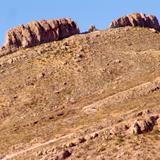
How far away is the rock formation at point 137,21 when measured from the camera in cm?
11394

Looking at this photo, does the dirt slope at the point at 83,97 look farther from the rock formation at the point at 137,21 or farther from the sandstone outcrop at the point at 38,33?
the rock formation at the point at 137,21

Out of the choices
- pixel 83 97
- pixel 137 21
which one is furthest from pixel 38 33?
pixel 83 97

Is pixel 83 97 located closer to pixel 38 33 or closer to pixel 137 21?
pixel 38 33

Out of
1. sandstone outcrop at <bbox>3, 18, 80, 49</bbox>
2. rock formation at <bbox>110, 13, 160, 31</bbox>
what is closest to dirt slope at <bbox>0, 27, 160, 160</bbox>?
sandstone outcrop at <bbox>3, 18, 80, 49</bbox>

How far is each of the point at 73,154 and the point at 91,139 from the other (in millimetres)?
3358

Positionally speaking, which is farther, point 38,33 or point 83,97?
point 38,33

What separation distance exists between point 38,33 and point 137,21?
22849mm

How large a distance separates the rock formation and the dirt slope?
11202mm

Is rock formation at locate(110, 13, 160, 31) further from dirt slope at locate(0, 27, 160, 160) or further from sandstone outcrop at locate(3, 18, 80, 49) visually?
dirt slope at locate(0, 27, 160, 160)

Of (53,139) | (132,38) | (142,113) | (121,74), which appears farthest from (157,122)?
(132,38)

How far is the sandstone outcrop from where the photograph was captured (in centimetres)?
10000

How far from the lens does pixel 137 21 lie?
387ft

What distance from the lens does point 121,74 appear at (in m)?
83.7

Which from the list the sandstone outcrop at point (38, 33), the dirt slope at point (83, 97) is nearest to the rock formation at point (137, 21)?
the sandstone outcrop at point (38, 33)
